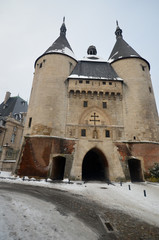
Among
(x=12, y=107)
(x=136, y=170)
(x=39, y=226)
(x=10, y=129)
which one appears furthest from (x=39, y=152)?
(x=12, y=107)

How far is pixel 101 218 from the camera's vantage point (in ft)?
19.1

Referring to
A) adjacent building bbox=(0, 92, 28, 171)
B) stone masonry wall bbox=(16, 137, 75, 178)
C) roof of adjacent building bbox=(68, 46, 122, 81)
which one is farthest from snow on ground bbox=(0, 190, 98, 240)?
adjacent building bbox=(0, 92, 28, 171)

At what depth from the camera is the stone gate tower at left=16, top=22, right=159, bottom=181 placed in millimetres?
16594

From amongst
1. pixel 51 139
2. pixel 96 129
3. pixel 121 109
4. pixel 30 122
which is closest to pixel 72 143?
pixel 51 139

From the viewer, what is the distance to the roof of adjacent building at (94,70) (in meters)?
22.8

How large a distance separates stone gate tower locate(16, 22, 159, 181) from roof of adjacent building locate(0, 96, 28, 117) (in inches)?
764

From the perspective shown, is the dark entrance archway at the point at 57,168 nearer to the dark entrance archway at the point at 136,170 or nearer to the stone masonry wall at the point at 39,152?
the stone masonry wall at the point at 39,152

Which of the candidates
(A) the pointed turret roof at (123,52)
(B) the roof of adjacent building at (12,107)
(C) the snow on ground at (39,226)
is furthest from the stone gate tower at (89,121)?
(B) the roof of adjacent building at (12,107)

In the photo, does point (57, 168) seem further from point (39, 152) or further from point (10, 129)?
point (10, 129)

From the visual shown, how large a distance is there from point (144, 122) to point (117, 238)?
18.0 metres

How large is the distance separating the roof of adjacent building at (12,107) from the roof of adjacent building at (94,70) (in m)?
23.7

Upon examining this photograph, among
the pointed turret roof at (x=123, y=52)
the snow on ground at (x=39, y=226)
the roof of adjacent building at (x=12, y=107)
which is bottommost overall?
the snow on ground at (x=39, y=226)

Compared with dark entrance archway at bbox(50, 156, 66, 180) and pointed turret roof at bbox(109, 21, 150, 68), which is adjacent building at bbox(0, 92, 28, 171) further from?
pointed turret roof at bbox(109, 21, 150, 68)

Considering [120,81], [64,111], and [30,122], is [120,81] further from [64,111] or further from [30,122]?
[30,122]
